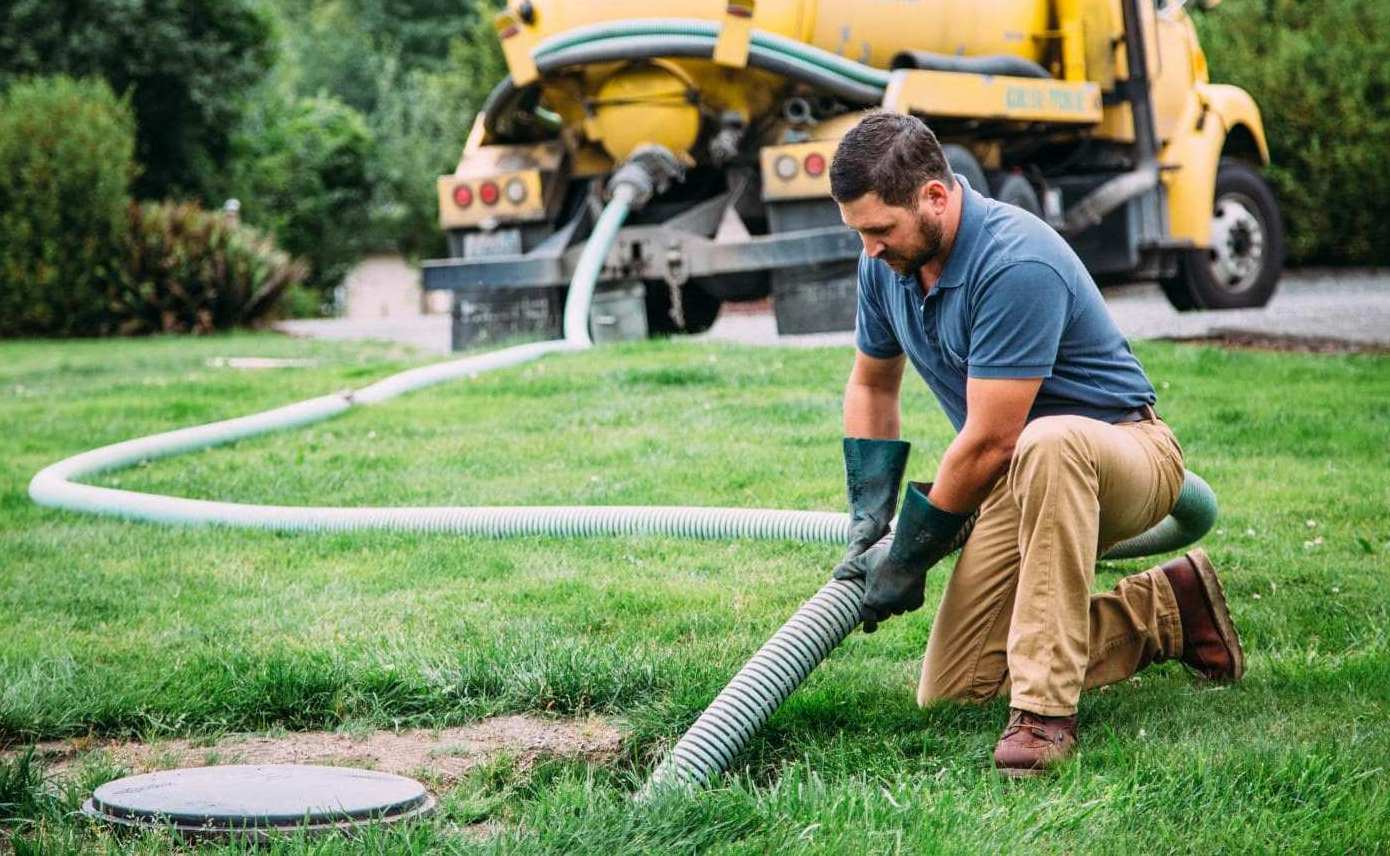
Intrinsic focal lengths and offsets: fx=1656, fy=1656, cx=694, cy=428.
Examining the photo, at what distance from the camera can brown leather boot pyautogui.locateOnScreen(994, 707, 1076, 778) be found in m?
3.40

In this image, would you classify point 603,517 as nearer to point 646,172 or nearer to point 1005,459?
point 1005,459

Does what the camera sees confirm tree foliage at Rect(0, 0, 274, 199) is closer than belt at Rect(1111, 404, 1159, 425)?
No

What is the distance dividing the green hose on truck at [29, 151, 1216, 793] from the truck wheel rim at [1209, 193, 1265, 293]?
4834 mm

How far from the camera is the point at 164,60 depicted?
22828 mm

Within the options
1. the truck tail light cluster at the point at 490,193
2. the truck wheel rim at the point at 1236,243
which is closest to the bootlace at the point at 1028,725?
the truck tail light cluster at the point at 490,193

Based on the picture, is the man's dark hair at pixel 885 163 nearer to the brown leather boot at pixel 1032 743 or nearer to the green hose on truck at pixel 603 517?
the green hose on truck at pixel 603 517

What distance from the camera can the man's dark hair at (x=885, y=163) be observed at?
3.52 m

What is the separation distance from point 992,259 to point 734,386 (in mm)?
5091

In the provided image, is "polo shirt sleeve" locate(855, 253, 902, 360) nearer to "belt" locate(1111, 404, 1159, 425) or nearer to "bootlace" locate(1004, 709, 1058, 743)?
"belt" locate(1111, 404, 1159, 425)

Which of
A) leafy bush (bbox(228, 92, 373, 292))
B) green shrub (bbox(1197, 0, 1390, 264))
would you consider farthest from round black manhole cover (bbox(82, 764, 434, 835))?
leafy bush (bbox(228, 92, 373, 292))

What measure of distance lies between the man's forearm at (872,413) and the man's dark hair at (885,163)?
670 mm

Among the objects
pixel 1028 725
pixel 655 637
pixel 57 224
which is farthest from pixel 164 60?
pixel 1028 725

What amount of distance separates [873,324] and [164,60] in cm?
2089

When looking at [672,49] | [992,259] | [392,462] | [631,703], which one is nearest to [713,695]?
[631,703]
